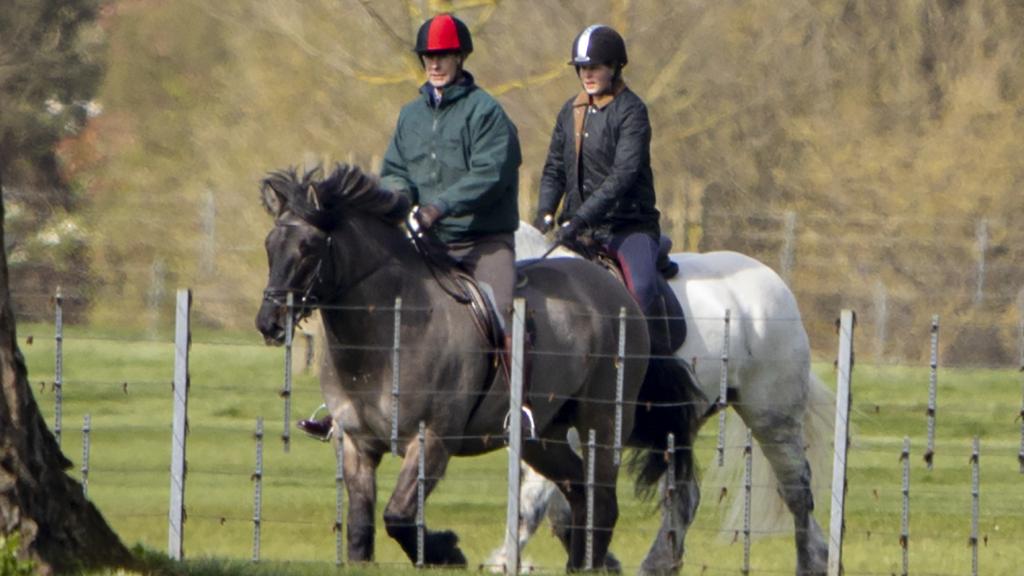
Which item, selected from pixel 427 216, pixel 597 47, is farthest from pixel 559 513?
pixel 427 216

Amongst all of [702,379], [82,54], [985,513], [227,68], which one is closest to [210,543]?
[702,379]

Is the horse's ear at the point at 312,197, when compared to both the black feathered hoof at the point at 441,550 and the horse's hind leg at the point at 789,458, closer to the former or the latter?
the black feathered hoof at the point at 441,550

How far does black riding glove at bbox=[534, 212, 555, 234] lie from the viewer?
11.9 metres

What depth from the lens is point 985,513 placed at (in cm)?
1502

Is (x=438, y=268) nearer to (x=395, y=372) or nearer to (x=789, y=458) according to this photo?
(x=395, y=372)

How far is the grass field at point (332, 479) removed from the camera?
40.7 ft

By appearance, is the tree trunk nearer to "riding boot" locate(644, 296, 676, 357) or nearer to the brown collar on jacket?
"riding boot" locate(644, 296, 676, 357)

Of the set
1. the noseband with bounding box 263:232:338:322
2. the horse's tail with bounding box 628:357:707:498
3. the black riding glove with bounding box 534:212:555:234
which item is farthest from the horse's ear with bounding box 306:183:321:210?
the black riding glove with bounding box 534:212:555:234

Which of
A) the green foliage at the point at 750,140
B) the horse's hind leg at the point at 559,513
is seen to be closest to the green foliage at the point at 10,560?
the horse's hind leg at the point at 559,513

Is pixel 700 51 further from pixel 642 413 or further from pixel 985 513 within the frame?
pixel 642 413

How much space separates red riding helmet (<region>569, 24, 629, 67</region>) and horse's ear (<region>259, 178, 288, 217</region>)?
7.74ft

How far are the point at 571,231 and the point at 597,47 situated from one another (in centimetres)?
101

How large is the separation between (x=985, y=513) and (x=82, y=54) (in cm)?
2312

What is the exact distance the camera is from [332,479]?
16344 mm
